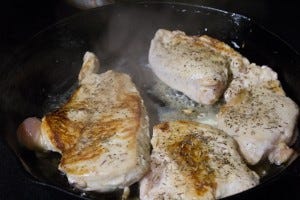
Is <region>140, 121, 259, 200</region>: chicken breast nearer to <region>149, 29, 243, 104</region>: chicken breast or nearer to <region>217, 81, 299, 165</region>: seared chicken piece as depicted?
<region>217, 81, 299, 165</region>: seared chicken piece

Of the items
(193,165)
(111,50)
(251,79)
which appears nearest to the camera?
(193,165)

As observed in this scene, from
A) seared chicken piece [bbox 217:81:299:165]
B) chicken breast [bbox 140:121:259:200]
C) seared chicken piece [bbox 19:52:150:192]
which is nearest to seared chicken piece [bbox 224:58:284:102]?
seared chicken piece [bbox 217:81:299:165]

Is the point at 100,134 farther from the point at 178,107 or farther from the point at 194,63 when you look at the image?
the point at 194,63

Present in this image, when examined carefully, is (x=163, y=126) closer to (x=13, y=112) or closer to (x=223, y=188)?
(x=223, y=188)

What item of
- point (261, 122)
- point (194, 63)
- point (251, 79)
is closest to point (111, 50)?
point (194, 63)

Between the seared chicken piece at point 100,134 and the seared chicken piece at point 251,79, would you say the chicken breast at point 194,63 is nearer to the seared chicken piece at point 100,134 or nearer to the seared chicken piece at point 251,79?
the seared chicken piece at point 251,79

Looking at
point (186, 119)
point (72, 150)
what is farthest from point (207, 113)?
point (72, 150)

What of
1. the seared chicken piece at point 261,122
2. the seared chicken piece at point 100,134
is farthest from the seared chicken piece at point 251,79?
the seared chicken piece at point 100,134
